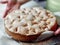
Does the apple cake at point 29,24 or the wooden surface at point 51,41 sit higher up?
the apple cake at point 29,24

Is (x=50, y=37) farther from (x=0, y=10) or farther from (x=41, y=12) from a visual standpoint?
(x=0, y=10)

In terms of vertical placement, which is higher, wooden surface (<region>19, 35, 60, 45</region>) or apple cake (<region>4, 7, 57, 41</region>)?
apple cake (<region>4, 7, 57, 41</region>)

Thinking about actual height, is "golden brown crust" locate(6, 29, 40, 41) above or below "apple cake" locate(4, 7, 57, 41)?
below

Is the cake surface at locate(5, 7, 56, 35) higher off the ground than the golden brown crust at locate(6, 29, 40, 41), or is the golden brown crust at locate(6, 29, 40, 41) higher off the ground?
the cake surface at locate(5, 7, 56, 35)

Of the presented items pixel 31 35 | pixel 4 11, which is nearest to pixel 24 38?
pixel 31 35

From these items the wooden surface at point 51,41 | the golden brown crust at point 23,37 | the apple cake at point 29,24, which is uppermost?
the apple cake at point 29,24

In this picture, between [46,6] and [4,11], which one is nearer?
[4,11]

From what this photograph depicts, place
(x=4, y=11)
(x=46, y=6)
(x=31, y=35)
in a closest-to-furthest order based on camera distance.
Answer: (x=31, y=35) < (x=4, y=11) < (x=46, y=6)

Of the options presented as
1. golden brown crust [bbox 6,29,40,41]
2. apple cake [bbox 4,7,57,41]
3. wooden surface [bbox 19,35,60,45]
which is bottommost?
wooden surface [bbox 19,35,60,45]
